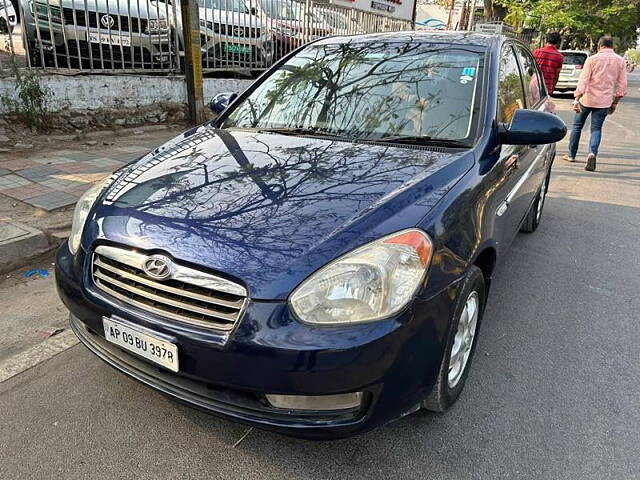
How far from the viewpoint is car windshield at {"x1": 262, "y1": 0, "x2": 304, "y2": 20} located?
9.45 meters

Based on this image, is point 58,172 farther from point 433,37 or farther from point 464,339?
point 464,339

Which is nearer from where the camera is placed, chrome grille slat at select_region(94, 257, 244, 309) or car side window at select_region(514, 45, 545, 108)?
chrome grille slat at select_region(94, 257, 244, 309)

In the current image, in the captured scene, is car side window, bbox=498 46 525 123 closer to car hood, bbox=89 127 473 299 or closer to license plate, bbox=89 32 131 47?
car hood, bbox=89 127 473 299

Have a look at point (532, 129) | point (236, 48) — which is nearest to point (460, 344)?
point (532, 129)

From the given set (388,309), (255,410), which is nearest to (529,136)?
(388,309)

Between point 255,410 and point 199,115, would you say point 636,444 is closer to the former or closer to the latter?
point 255,410

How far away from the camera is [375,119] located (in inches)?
109

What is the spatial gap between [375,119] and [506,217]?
0.94 metres

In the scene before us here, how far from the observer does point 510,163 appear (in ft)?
9.36

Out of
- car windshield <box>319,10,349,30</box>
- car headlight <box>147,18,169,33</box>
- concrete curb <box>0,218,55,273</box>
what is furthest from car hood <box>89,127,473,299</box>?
car windshield <box>319,10,349,30</box>

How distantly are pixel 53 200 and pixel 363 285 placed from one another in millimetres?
3636

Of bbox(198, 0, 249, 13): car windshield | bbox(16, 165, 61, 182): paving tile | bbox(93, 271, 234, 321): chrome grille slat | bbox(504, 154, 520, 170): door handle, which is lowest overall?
bbox(16, 165, 61, 182): paving tile

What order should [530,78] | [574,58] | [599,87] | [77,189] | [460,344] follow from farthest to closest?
[574,58] < [599,87] < [77,189] < [530,78] < [460,344]

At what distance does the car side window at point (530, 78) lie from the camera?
12.4 feet
